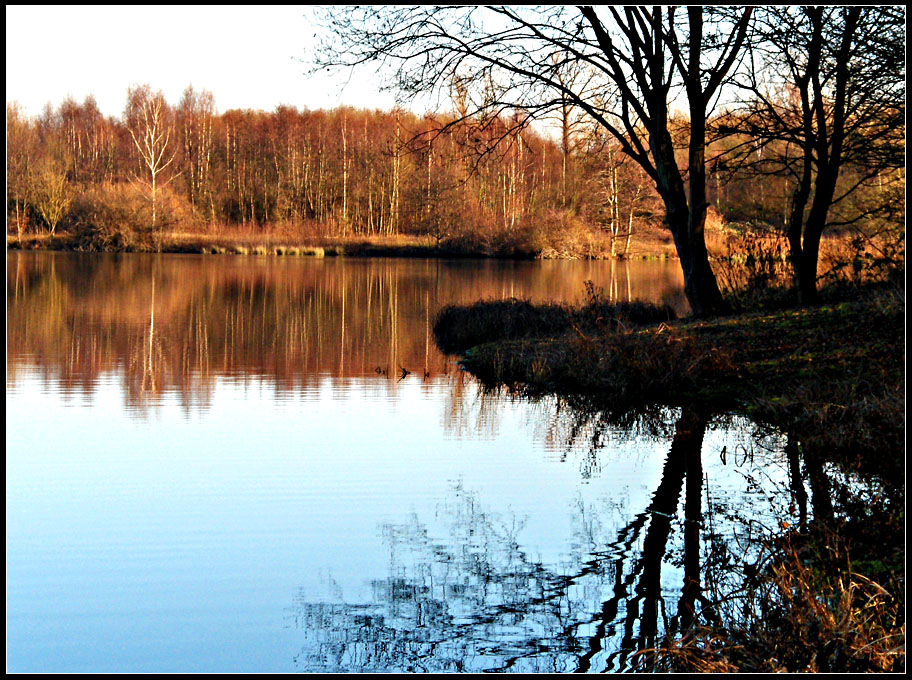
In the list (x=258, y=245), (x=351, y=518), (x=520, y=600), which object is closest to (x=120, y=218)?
(x=258, y=245)

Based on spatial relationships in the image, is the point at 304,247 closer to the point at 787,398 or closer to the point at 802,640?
the point at 787,398

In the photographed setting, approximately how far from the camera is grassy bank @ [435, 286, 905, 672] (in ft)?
13.9

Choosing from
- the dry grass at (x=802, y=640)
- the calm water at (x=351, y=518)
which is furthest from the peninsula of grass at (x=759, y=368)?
the dry grass at (x=802, y=640)

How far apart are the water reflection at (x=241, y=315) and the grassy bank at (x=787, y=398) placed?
2.09 metres

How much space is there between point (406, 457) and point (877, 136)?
32.4 feet

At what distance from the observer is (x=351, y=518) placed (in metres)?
7.80

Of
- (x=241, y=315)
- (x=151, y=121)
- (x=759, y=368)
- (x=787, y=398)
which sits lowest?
(x=787, y=398)

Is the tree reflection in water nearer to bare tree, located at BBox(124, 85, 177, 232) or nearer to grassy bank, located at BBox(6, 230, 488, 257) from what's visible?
grassy bank, located at BBox(6, 230, 488, 257)

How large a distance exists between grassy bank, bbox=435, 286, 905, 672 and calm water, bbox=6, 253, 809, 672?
52cm

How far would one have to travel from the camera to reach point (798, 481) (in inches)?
336

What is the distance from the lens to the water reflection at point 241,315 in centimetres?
1653

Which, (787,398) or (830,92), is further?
(830,92)

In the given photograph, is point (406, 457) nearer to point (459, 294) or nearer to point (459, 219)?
point (459, 294)

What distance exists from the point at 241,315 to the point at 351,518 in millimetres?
18304
